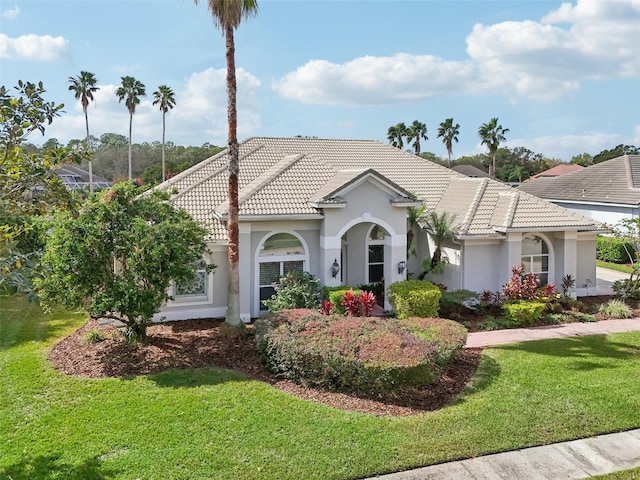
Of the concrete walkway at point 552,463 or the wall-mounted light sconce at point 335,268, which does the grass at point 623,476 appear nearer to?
the concrete walkway at point 552,463

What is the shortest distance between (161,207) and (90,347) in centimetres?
501

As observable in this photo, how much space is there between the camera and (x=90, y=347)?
15.7 m

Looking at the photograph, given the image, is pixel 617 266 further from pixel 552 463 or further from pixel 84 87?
pixel 84 87

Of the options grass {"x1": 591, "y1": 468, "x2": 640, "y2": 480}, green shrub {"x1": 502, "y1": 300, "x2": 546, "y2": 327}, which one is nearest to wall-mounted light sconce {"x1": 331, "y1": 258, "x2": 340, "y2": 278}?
green shrub {"x1": 502, "y1": 300, "x2": 546, "y2": 327}

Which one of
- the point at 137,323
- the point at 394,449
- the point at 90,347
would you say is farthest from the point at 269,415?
the point at 90,347

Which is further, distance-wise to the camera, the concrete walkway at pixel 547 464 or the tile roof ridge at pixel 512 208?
the tile roof ridge at pixel 512 208

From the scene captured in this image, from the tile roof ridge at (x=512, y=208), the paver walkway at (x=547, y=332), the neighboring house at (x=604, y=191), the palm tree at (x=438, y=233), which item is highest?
the neighboring house at (x=604, y=191)

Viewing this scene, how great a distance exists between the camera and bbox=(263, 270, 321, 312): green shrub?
18172 millimetres

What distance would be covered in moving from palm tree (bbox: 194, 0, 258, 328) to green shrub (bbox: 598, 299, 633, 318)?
1525 cm

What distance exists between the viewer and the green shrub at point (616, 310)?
2041cm

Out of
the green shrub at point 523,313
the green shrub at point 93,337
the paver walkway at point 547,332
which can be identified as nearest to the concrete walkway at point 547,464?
the paver walkway at point 547,332

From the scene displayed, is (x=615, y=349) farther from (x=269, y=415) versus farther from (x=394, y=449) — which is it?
(x=269, y=415)

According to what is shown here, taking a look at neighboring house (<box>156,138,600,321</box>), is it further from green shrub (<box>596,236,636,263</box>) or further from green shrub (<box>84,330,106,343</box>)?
green shrub (<box>596,236,636,263</box>)

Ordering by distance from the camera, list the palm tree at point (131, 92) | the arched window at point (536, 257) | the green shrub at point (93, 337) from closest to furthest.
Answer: the green shrub at point (93, 337) → the arched window at point (536, 257) → the palm tree at point (131, 92)
